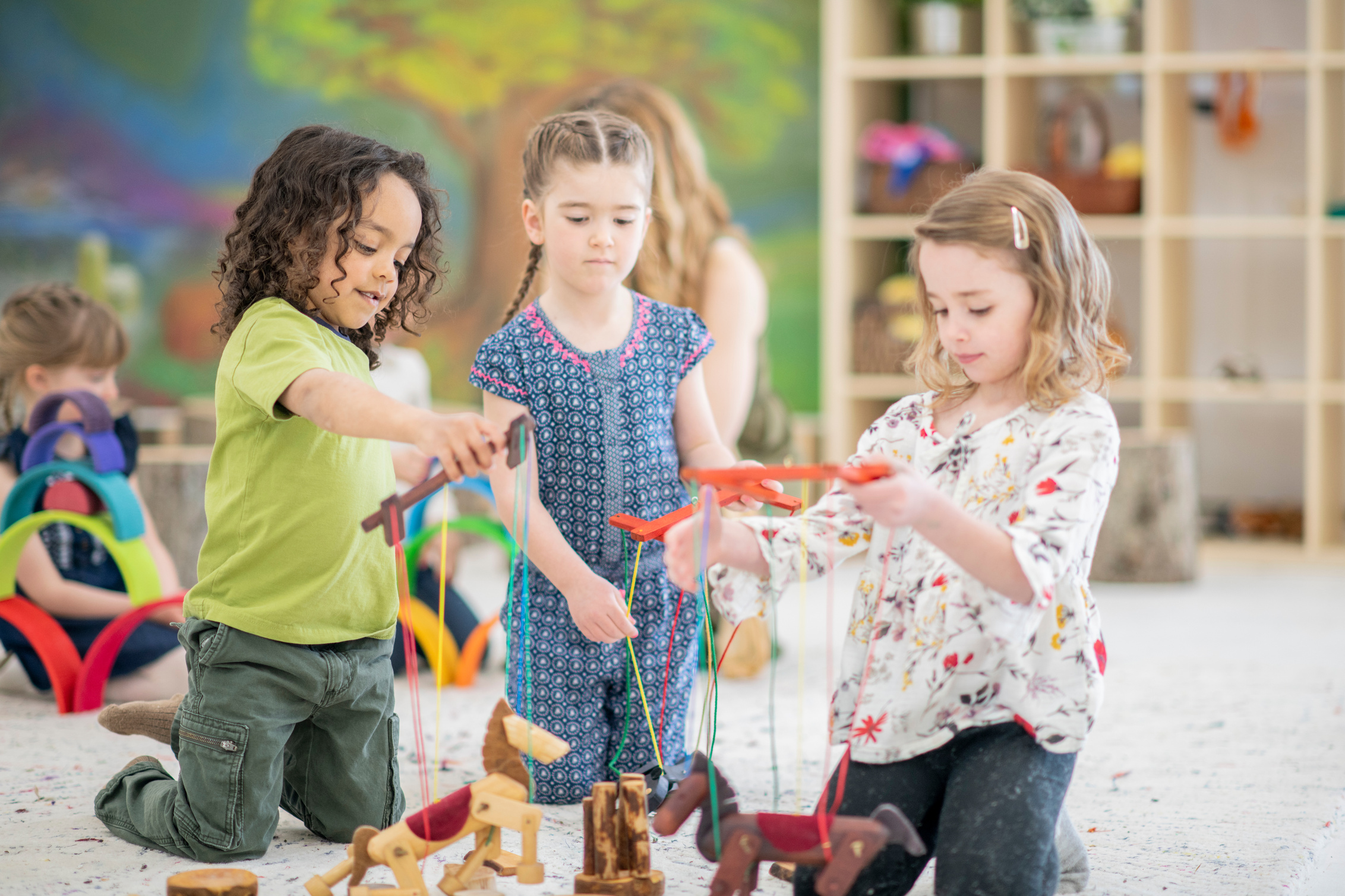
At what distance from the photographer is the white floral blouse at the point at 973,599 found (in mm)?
1211

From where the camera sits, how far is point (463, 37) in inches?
174

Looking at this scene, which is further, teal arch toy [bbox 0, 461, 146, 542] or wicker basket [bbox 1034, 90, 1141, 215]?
wicker basket [bbox 1034, 90, 1141, 215]

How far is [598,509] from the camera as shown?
1628 millimetres

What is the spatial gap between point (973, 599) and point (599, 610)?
1.46 feet

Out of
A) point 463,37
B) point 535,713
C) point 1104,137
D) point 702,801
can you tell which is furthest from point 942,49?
point 702,801

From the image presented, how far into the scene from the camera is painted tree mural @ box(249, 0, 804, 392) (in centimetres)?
420

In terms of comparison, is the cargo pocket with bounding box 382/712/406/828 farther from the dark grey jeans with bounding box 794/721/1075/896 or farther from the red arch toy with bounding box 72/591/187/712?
the red arch toy with bounding box 72/591/187/712

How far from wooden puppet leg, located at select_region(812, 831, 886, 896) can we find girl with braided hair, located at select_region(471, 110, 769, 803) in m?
0.44

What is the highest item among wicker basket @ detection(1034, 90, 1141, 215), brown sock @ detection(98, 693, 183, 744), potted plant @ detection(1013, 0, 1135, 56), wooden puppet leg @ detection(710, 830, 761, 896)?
potted plant @ detection(1013, 0, 1135, 56)

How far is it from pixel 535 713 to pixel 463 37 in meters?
3.27

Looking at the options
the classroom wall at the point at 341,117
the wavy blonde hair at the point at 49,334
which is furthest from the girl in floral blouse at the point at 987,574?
the classroom wall at the point at 341,117

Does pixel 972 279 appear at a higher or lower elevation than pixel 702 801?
higher

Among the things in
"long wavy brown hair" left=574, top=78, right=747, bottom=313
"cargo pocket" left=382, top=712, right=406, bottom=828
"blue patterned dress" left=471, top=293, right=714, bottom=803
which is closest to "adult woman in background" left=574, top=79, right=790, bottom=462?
"long wavy brown hair" left=574, top=78, right=747, bottom=313

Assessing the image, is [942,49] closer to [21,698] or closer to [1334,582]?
[1334,582]
